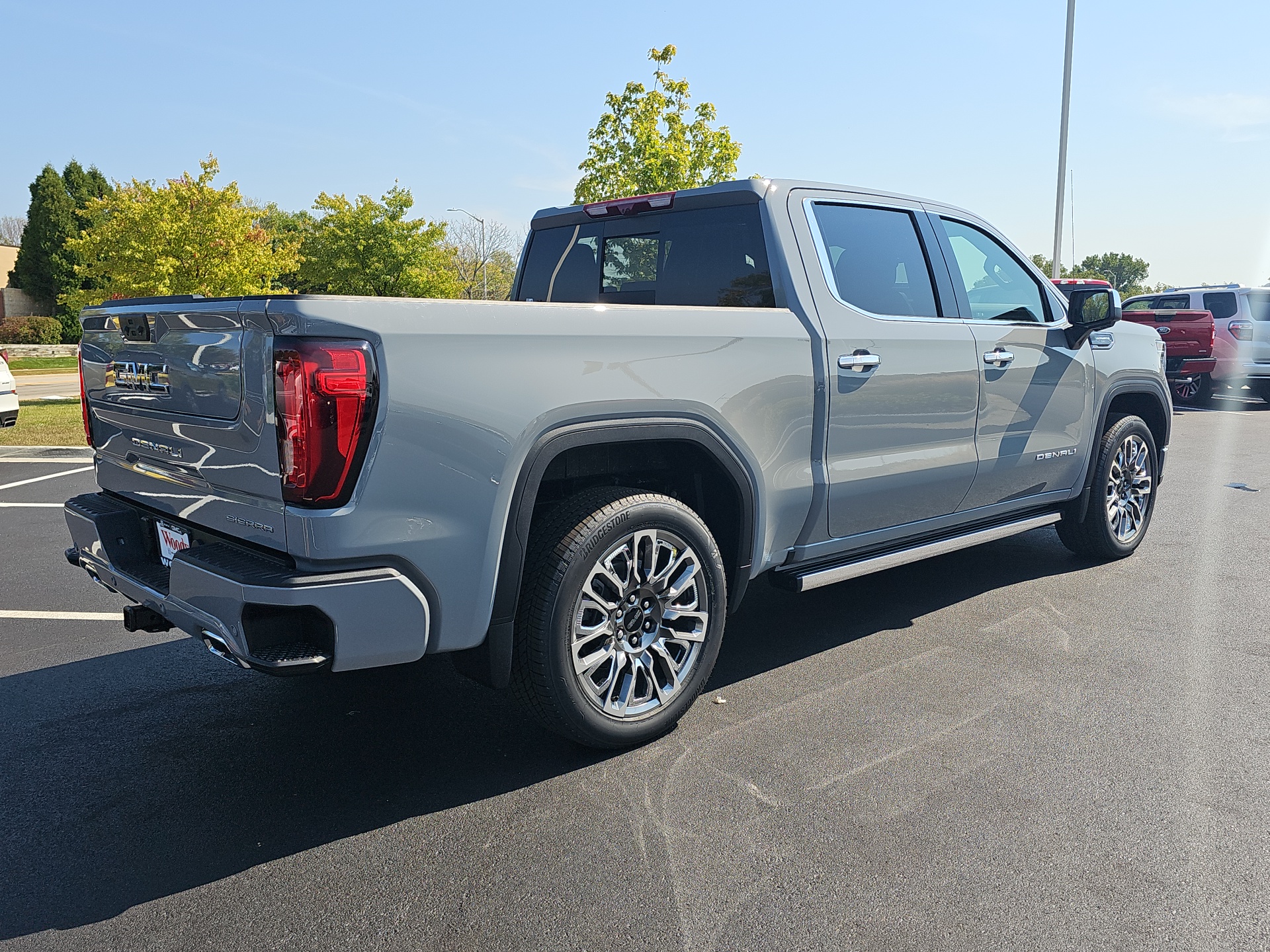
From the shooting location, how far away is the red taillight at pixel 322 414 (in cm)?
265

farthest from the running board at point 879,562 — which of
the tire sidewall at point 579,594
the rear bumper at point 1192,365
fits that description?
the rear bumper at point 1192,365

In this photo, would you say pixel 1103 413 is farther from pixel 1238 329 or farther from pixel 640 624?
pixel 1238 329

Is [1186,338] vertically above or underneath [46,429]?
above

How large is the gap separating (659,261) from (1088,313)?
2518 mm

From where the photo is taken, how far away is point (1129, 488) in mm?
6148

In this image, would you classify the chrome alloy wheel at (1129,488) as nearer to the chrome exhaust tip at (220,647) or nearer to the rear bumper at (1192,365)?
the chrome exhaust tip at (220,647)

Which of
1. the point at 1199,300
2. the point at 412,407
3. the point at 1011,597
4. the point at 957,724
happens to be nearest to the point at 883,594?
the point at 1011,597

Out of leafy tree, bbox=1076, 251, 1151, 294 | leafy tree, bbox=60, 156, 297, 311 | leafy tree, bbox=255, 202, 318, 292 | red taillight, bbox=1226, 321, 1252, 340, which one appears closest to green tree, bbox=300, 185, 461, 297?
leafy tree, bbox=255, 202, 318, 292

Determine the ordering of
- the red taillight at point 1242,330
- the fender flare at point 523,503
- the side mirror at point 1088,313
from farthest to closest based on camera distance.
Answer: the red taillight at point 1242,330 → the side mirror at point 1088,313 → the fender flare at point 523,503

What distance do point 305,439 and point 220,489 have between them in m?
0.51

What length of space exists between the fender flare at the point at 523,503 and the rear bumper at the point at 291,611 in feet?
0.90

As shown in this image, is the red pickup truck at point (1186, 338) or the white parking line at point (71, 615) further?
the red pickup truck at point (1186, 338)

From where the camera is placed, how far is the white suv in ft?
57.1

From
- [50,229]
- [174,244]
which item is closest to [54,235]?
[50,229]
